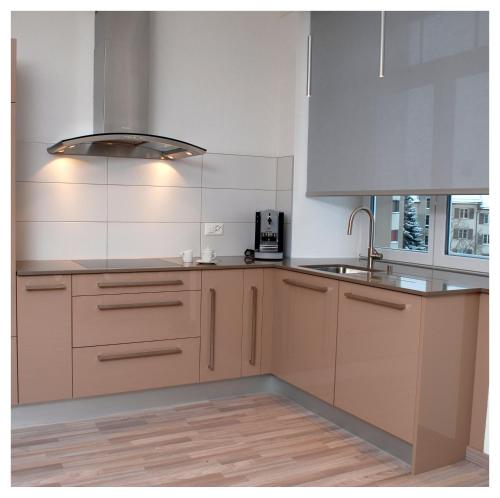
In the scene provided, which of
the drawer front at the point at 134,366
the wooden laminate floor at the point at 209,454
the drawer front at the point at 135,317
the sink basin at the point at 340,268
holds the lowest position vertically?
the wooden laminate floor at the point at 209,454

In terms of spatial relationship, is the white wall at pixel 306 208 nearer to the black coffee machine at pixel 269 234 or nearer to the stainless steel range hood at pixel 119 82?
the black coffee machine at pixel 269 234

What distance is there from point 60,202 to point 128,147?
1.69 ft

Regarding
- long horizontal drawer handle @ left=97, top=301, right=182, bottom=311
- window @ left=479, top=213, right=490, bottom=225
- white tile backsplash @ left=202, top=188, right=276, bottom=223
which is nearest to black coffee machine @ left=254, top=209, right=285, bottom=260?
white tile backsplash @ left=202, top=188, right=276, bottom=223

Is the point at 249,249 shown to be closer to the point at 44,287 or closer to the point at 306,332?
the point at 306,332

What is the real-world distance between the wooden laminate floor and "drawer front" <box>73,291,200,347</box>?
441mm

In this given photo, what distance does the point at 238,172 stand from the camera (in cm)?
393

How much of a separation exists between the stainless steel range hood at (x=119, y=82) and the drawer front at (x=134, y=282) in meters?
0.71

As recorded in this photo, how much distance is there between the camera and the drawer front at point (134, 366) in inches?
120

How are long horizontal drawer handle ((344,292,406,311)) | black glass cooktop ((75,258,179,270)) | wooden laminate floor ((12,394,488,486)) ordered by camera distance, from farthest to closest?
black glass cooktop ((75,258,179,270)), long horizontal drawer handle ((344,292,406,311)), wooden laminate floor ((12,394,488,486))

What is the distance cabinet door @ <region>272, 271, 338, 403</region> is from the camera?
3045 mm

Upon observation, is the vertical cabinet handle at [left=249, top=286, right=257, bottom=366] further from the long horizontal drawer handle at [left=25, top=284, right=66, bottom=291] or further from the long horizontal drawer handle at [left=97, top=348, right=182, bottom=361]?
the long horizontal drawer handle at [left=25, top=284, right=66, bottom=291]

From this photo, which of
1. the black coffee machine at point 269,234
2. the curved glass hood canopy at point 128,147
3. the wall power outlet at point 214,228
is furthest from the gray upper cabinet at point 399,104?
the curved glass hood canopy at point 128,147
